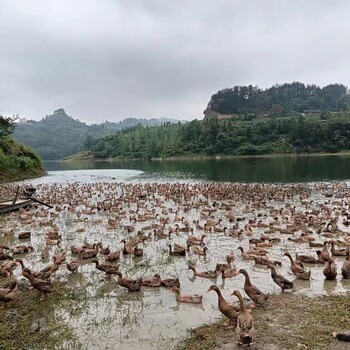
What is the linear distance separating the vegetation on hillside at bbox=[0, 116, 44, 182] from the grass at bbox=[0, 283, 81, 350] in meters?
42.4

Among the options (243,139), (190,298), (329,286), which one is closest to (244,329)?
(190,298)

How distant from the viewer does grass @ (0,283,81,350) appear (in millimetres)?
9234

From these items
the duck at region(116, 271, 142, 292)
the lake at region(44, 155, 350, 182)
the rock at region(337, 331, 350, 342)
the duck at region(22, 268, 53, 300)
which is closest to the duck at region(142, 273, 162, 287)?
the duck at region(116, 271, 142, 292)

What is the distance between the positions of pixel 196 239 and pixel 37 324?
10090 mm

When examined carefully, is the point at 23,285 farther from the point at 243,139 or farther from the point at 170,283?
the point at 243,139

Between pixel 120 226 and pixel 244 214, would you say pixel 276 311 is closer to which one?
pixel 120 226

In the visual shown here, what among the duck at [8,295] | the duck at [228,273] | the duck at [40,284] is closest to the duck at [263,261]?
the duck at [228,273]

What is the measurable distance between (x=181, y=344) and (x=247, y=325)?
1616 millimetres

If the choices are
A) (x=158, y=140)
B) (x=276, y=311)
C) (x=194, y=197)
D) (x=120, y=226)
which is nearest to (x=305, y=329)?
(x=276, y=311)

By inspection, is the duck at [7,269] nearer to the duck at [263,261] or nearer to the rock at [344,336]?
the duck at [263,261]

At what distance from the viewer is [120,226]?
961 inches

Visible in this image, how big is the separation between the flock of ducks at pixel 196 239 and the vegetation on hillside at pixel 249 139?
85.5 meters

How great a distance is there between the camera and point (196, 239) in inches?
752

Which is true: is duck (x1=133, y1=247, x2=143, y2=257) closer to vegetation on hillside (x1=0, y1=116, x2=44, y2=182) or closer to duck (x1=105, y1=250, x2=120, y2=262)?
duck (x1=105, y1=250, x2=120, y2=262)
